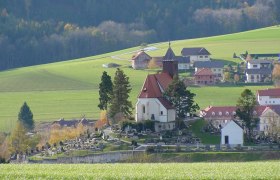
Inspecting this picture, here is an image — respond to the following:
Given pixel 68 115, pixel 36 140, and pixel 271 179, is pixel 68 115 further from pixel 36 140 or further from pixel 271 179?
pixel 271 179

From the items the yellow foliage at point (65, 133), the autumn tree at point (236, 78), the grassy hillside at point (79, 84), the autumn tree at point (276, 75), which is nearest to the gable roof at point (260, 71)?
the autumn tree at point (236, 78)

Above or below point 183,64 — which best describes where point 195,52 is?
above

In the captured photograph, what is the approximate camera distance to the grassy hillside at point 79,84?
104 m

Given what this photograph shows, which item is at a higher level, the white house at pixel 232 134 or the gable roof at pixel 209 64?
the gable roof at pixel 209 64

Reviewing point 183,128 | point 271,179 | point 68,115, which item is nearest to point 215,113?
point 183,128

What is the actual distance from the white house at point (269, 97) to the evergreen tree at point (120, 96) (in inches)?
713

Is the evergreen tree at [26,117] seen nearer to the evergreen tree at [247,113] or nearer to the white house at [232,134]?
the evergreen tree at [247,113]

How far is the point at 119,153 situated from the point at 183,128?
9.68 metres

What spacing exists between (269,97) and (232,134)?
19.8 meters

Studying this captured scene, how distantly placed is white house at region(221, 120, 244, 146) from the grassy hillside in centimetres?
2439

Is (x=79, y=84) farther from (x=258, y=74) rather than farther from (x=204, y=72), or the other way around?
(x=258, y=74)

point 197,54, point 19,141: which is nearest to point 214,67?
point 197,54

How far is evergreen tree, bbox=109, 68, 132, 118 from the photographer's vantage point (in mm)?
76875

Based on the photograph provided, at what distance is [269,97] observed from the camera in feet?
301
